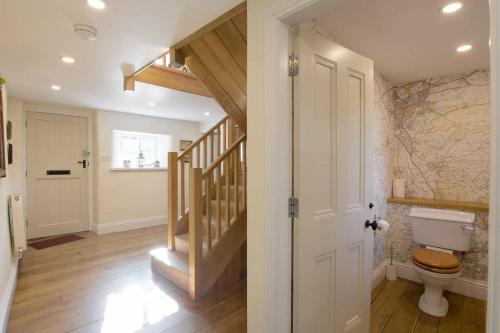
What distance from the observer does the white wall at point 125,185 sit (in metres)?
4.27

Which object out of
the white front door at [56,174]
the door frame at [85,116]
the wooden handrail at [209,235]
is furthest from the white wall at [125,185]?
the wooden handrail at [209,235]

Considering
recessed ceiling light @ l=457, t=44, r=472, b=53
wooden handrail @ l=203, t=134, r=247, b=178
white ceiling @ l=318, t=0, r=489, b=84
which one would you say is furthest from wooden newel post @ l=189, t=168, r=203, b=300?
recessed ceiling light @ l=457, t=44, r=472, b=53

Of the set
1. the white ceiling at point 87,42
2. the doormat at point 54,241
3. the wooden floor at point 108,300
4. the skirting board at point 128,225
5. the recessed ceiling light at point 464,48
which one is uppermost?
the white ceiling at point 87,42

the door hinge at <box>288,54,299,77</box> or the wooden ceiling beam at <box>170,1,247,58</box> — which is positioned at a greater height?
the wooden ceiling beam at <box>170,1,247,58</box>

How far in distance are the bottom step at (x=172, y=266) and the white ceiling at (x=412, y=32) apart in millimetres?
2509

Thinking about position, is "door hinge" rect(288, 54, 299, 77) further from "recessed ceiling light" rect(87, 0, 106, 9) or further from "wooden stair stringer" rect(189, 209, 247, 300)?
"wooden stair stringer" rect(189, 209, 247, 300)

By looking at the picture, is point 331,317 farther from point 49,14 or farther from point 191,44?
point 49,14

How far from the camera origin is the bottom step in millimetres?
2404

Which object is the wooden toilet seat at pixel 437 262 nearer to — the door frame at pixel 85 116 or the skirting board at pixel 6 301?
the skirting board at pixel 6 301

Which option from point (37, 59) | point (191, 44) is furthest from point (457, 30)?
point (37, 59)

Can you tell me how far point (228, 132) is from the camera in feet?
11.6

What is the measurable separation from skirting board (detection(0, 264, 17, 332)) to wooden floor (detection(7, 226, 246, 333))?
0.06 meters

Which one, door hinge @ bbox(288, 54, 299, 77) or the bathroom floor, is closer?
door hinge @ bbox(288, 54, 299, 77)

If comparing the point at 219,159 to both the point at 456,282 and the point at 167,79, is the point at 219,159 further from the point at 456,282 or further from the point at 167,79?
the point at 456,282
